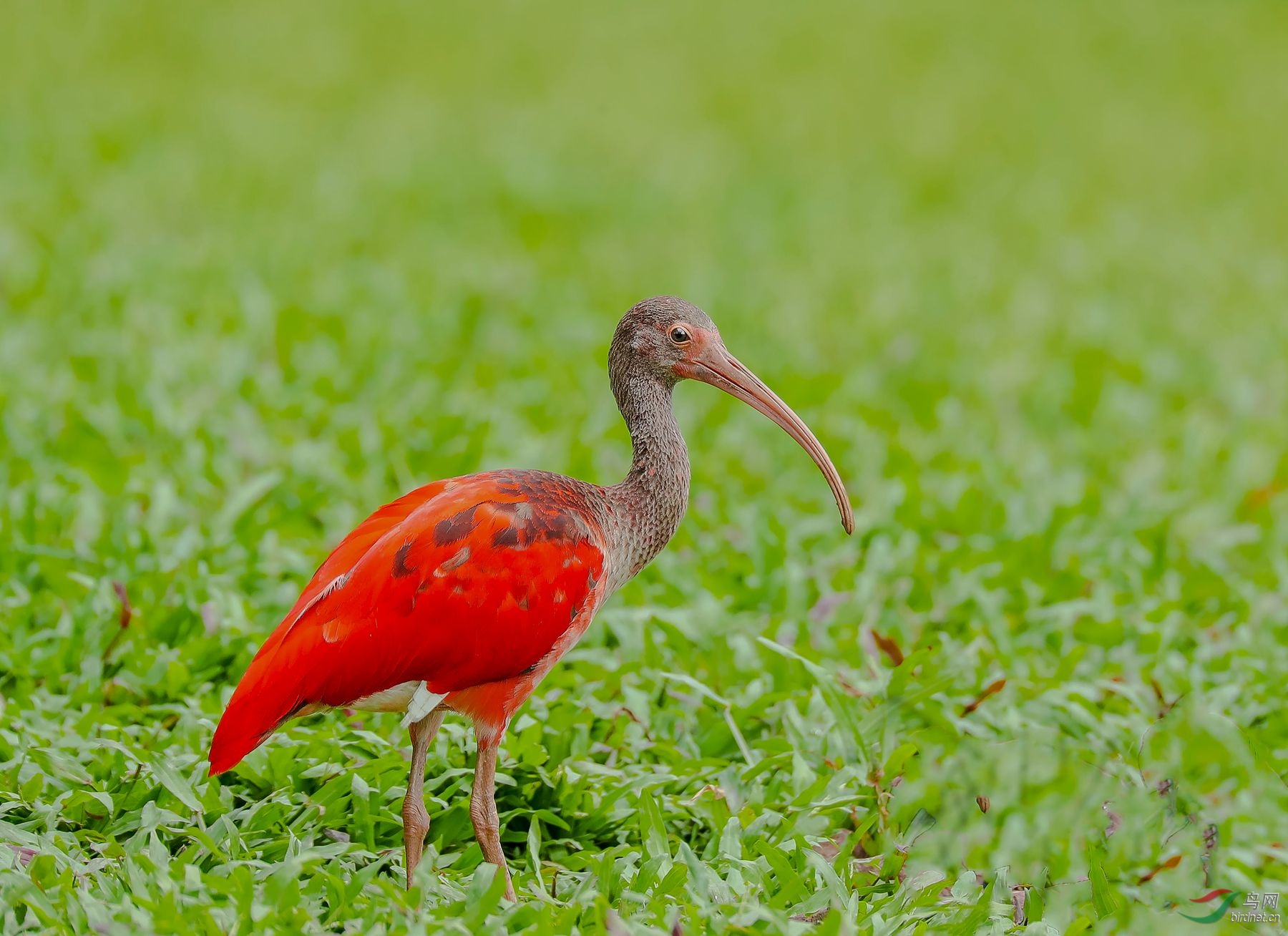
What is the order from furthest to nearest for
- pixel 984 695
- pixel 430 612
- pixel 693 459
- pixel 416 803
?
pixel 693 459
pixel 984 695
pixel 416 803
pixel 430 612

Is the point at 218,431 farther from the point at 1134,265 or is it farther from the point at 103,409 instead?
the point at 1134,265

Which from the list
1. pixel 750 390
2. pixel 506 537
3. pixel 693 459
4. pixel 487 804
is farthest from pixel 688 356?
pixel 693 459

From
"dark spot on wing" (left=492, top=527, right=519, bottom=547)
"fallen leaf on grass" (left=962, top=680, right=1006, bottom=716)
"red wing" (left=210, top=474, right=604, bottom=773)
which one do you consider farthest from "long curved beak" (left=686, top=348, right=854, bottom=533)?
"fallen leaf on grass" (left=962, top=680, right=1006, bottom=716)

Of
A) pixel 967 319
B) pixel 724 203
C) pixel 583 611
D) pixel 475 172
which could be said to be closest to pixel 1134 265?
pixel 967 319

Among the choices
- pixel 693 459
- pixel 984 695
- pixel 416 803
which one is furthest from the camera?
pixel 693 459

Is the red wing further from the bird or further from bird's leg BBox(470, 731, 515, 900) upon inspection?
bird's leg BBox(470, 731, 515, 900)

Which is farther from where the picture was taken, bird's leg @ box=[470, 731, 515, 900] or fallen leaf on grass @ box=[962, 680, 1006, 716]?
fallen leaf on grass @ box=[962, 680, 1006, 716]

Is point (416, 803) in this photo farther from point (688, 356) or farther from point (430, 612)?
point (688, 356)

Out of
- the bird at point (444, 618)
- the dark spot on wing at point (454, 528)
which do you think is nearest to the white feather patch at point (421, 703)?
the bird at point (444, 618)

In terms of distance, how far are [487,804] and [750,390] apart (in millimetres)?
1248

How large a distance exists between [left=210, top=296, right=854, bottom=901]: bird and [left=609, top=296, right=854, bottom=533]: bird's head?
0.34 metres

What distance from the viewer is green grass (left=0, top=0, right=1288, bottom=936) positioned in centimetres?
348

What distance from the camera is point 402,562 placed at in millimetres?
3141

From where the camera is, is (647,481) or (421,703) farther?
(647,481)
